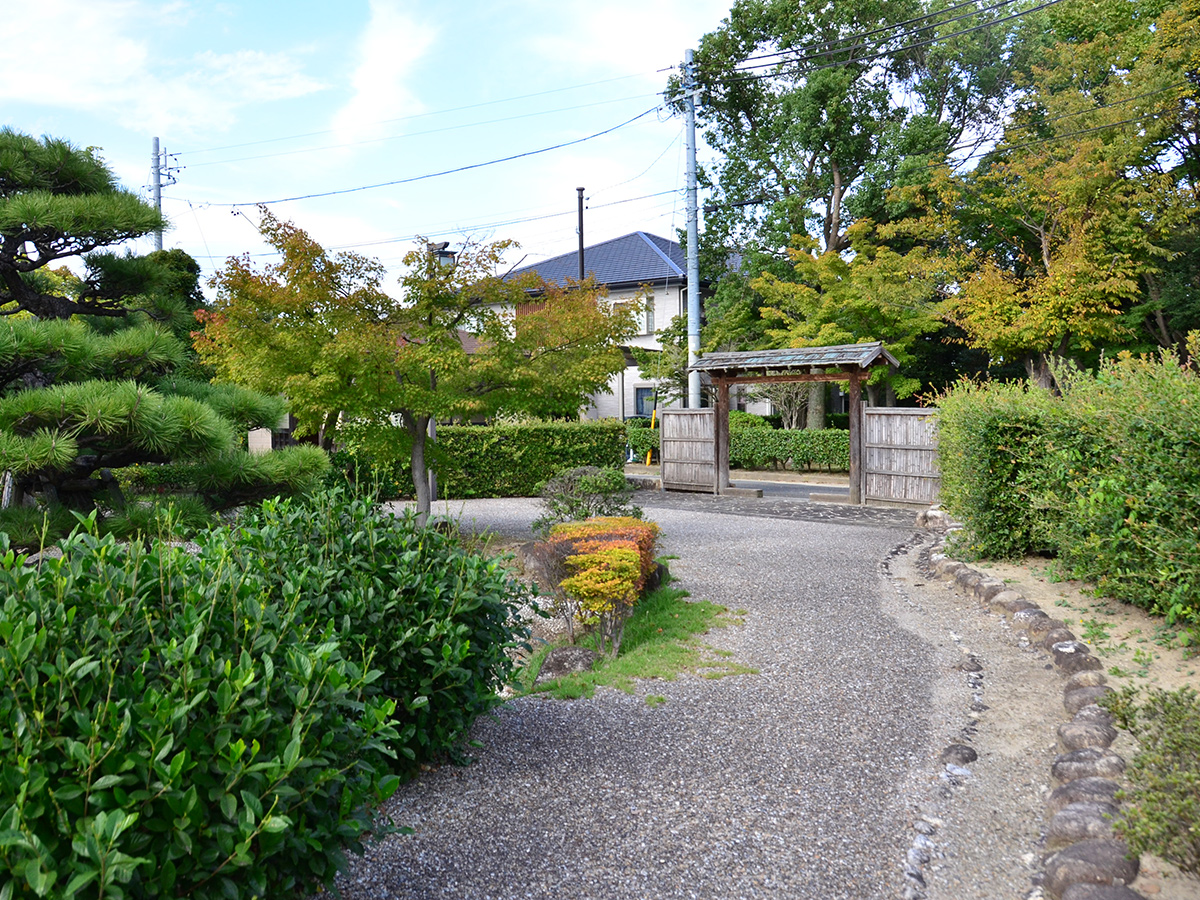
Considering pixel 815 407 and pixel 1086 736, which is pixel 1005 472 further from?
pixel 815 407

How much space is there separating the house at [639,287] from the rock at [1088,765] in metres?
22.4

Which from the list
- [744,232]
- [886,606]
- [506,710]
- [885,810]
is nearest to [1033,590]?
[886,606]

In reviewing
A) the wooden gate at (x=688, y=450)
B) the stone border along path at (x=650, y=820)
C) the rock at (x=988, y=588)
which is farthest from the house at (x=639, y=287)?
the stone border along path at (x=650, y=820)

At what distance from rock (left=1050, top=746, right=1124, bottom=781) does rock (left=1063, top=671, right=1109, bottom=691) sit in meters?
0.94

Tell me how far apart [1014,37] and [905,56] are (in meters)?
2.64

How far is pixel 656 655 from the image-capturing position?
17.8ft

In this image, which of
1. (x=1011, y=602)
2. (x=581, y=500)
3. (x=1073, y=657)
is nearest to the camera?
(x=1073, y=657)

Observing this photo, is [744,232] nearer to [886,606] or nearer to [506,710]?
[886,606]

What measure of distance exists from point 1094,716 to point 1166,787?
1.21m

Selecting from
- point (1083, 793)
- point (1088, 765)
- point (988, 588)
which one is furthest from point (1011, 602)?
point (1083, 793)

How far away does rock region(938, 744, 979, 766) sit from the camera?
151 inches

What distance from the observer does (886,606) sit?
6801 millimetres

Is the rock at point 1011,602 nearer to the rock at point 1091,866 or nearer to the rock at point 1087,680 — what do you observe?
the rock at point 1087,680

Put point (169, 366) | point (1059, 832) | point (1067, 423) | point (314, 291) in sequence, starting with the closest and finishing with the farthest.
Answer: point (1059, 832)
point (169, 366)
point (1067, 423)
point (314, 291)
